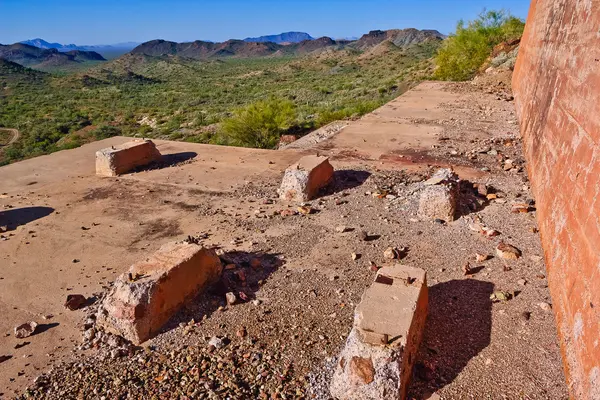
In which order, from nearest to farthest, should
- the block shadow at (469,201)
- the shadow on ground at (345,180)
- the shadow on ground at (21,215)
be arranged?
the block shadow at (469,201)
the shadow on ground at (21,215)
the shadow on ground at (345,180)

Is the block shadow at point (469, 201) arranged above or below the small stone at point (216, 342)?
above

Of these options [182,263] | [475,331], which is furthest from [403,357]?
[182,263]

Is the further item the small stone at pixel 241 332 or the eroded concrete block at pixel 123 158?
the eroded concrete block at pixel 123 158

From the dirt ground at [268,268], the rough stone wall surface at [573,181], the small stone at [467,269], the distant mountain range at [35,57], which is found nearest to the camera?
the rough stone wall surface at [573,181]

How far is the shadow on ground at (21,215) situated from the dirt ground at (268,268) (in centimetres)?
4

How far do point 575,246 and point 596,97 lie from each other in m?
1.60

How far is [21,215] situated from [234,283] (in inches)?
172

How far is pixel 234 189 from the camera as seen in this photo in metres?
7.98

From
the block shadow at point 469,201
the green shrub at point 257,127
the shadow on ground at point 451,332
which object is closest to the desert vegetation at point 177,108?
the green shrub at point 257,127

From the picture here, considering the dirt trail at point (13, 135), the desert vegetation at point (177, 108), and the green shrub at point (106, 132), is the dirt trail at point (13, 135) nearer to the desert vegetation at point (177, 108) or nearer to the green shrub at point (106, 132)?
the desert vegetation at point (177, 108)

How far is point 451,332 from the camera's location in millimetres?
3984

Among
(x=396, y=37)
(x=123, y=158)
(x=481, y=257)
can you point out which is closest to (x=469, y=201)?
(x=481, y=257)

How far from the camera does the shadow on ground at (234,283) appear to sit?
4.47m

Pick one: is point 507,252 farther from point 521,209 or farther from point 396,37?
point 396,37
